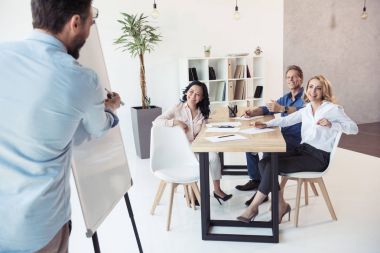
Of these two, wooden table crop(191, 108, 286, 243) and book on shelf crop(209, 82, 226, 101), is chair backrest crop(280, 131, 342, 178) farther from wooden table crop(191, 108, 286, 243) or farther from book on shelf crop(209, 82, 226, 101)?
book on shelf crop(209, 82, 226, 101)

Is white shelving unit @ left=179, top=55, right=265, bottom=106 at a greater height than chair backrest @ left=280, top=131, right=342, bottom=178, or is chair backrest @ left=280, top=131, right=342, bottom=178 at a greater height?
white shelving unit @ left=179, top=55, right=265, bottom=106

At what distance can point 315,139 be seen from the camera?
2.70 metres

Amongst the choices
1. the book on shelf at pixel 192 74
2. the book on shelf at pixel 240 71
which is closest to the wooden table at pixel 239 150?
the book on shelf at pixel 192 74

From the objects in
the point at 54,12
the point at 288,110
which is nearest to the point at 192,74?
the point at 288,110

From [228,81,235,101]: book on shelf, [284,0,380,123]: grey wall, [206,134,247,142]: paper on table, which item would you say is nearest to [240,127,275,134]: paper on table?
[206,134,247,142]: paper on table

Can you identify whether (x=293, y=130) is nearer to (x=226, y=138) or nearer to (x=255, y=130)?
(x=255, y=130)

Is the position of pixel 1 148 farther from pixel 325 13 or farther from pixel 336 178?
pixel 325 13

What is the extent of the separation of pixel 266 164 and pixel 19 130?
198cm

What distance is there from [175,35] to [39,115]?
433 centimetres

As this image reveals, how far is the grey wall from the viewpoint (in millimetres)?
5812

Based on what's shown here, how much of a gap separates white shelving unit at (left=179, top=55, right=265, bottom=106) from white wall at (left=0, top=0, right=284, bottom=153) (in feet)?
0.72

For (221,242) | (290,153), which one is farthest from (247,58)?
(221,242)

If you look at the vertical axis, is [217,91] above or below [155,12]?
below

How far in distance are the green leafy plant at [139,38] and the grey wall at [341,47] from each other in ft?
7.95
